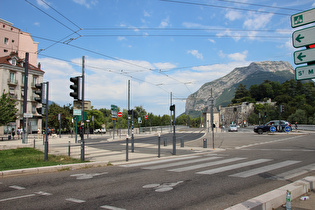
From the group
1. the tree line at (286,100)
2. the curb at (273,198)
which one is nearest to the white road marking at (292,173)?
the curb at (273,198)

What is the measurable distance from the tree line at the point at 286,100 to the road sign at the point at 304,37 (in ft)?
203

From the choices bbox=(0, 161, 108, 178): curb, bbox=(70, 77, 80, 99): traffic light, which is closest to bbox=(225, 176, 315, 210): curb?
bbox=(0, 161, 108, 178): curb

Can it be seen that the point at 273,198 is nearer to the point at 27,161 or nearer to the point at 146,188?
the point at 146,188

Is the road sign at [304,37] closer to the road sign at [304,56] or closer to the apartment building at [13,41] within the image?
the road sign at [304,56]

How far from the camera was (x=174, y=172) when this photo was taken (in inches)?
355

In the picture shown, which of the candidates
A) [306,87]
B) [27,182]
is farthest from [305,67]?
[306,87]

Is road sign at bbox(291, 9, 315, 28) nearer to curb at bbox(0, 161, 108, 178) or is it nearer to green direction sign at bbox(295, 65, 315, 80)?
green direction sign at bbox(295, 65, 315, 80)

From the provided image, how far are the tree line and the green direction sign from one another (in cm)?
6217

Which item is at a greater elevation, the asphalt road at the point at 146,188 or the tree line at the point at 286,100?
the tree line at the point at 286,100

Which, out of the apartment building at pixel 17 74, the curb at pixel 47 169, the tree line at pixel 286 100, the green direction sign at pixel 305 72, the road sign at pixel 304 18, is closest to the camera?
the green direction sign at pixel 305 72

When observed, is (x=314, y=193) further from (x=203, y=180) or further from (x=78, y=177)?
(x=78, y=177)

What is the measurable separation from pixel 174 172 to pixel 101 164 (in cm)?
386

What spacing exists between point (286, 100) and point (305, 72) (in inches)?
5047

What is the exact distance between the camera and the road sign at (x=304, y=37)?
5.42 metres
